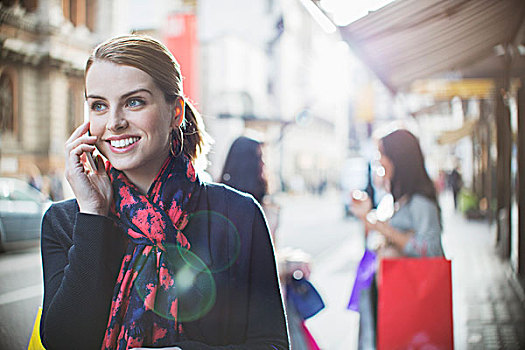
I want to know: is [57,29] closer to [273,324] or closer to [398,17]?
[398,17]

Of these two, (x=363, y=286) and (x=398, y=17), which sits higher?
(x=398, y=17)

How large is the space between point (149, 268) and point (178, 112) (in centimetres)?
50

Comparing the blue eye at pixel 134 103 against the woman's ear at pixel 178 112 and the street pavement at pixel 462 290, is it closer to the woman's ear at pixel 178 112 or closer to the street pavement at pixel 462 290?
the woman's ear at pixel 178 112

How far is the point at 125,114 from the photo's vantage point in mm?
1505

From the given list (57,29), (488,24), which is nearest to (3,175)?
(57,29)

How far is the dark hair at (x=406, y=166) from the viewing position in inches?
136

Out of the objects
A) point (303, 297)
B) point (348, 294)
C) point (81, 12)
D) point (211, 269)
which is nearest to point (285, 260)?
point (303, 297)

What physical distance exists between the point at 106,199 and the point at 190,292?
37 centimetres

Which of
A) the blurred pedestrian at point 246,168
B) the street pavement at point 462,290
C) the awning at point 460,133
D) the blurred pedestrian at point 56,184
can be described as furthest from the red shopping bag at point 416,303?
the awning at point 460,133

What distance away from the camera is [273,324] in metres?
1.55

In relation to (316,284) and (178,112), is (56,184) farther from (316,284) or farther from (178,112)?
(178,112)

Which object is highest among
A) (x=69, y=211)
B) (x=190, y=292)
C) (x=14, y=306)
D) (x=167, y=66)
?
(x=167, y=66)

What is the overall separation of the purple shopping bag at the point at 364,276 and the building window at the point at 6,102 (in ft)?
12.5

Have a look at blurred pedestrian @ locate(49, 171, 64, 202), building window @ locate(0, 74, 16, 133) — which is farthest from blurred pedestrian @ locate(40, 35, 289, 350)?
blurred pedestrian @ locate(49, 171, 64, 202)
